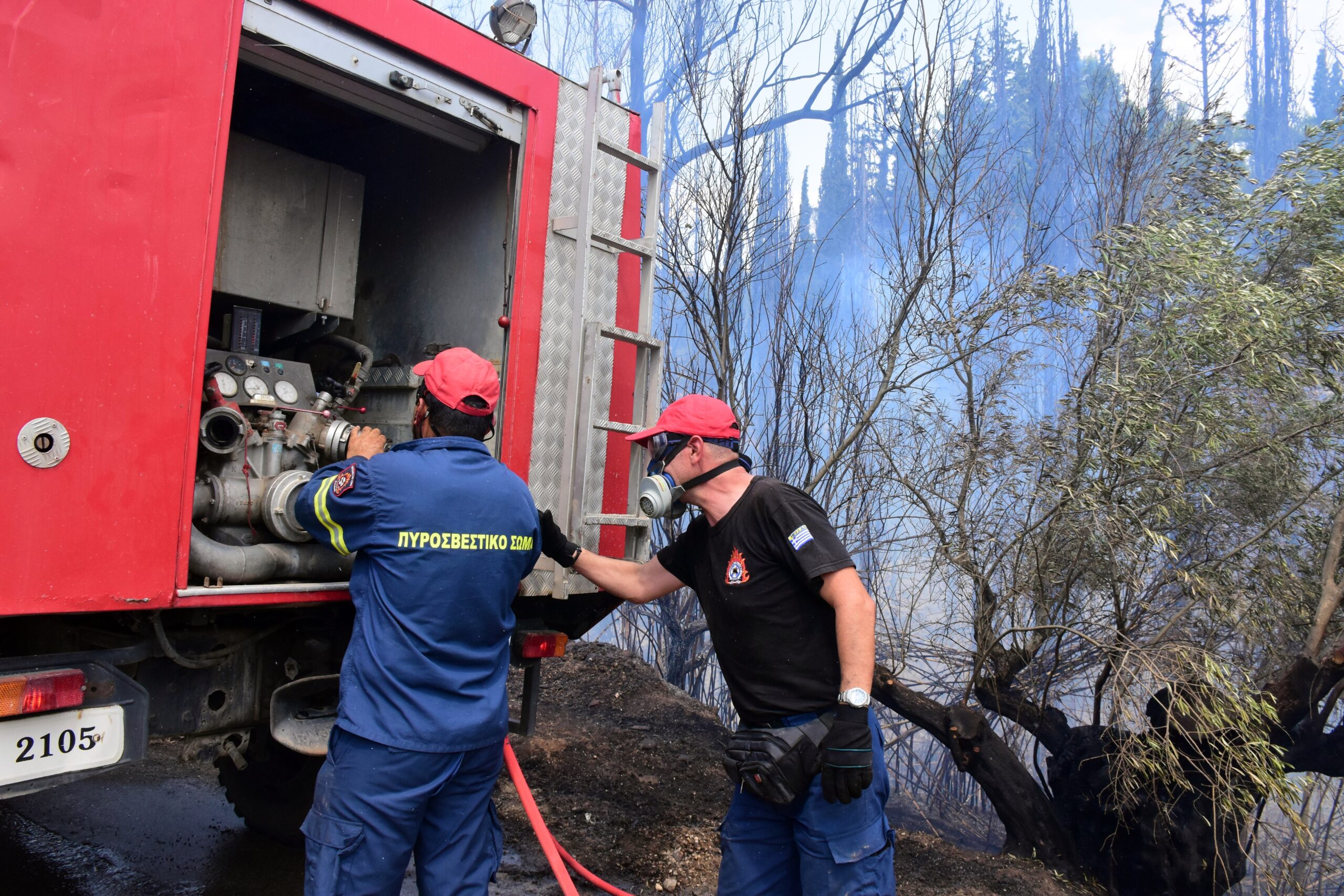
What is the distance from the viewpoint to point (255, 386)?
3391 millimetres

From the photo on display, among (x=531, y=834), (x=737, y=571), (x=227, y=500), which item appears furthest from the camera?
(x=531, y=834)

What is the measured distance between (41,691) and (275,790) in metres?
1.90

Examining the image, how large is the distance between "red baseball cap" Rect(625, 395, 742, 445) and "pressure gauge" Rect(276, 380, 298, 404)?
5.00 feet

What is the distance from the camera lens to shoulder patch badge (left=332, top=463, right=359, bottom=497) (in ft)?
8.29

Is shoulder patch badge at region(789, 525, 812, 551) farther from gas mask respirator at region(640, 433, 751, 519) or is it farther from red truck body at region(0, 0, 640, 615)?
red truck body at region(0, 0, 640, 615)

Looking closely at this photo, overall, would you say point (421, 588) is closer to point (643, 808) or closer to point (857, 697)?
point (857, 697)

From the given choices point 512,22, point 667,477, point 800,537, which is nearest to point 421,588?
point 667,477

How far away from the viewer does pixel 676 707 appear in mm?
6539

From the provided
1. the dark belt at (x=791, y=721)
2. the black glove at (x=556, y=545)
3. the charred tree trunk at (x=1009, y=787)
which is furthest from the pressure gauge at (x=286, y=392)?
the charred tree trunk at (x=1009, y=787)

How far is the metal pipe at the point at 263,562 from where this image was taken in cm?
264

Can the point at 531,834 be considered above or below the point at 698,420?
below

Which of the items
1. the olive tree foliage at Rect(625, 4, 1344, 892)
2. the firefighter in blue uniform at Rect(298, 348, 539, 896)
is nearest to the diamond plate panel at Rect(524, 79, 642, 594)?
the firefighter in blue uniform at Rect(298, 348, 539, 896)

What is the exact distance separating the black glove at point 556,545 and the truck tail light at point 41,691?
55.4 inches

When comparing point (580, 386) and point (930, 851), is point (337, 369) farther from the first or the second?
point (930, 851)
